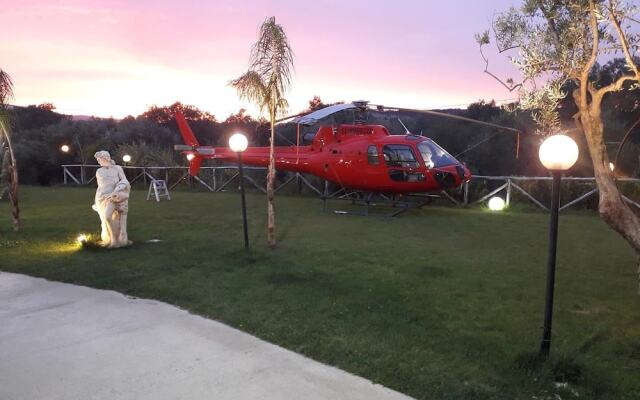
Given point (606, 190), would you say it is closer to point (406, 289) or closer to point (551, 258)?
point (551, 258)

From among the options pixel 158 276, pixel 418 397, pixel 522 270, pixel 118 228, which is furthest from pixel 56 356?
pixel 522 270

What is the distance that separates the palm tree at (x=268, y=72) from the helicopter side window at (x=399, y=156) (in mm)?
4769

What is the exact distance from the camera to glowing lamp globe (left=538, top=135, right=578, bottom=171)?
354 cm

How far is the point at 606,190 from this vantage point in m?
4.20

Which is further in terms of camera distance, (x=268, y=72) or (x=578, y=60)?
(x=268, y=72)

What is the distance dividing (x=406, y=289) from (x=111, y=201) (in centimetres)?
515

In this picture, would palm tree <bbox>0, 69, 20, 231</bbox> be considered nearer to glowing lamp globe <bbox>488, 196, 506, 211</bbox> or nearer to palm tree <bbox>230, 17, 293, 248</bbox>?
palm tree <bbox>230, 17, 293, 248</bbox>

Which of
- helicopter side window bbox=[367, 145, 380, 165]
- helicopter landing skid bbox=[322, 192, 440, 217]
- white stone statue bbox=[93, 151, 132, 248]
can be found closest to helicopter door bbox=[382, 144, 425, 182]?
helicopter side window bbox=[367, 145, 380, 165]

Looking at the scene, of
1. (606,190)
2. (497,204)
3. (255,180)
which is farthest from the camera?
(255,180)

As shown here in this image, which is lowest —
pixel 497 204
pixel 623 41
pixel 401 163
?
pixel 497 204

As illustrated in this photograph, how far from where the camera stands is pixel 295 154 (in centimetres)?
1401

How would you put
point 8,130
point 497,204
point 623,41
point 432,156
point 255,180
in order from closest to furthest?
point 623,41 → point 8,130 → point 432,156 → point 497,204 → point 255,180

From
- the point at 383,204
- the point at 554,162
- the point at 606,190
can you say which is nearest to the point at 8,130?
the point at 383,204

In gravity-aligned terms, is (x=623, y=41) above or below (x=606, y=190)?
above
